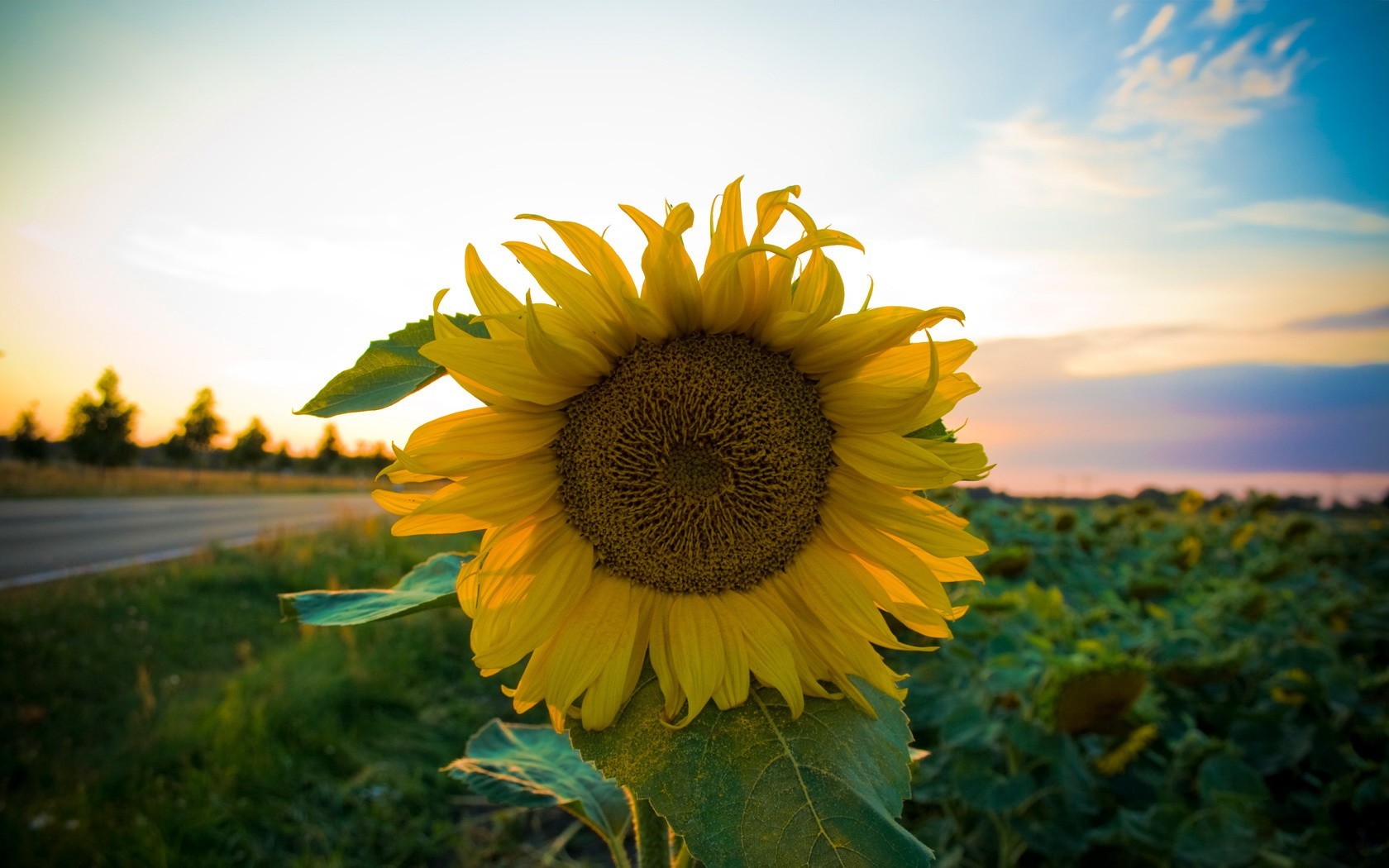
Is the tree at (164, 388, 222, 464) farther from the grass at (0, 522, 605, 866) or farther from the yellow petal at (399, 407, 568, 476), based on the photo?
the yellow petal at (399, 407, 568, 476)

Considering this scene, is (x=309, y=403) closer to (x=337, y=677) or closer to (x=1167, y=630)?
(x=1167, y=630)

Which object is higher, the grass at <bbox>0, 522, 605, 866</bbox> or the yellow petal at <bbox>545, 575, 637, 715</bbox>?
the yellow petal at <bbox>545, 575, 637, 715</bbox>

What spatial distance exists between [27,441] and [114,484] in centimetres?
1416

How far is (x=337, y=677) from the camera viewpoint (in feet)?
19.2

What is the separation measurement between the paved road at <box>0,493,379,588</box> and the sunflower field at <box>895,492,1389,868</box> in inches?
437

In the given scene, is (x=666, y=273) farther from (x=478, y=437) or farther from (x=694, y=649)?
(x=694, y=649)

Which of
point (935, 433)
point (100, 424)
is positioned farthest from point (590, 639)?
point (100, 424)

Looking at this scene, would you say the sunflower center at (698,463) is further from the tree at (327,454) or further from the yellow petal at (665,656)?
the tree at (327,454)

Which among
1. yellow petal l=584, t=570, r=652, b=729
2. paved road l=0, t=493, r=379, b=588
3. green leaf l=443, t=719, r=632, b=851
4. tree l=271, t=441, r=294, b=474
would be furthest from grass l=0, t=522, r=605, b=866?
tree l=271, t=441, r=294, b=474

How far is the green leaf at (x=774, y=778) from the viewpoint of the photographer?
0.91m

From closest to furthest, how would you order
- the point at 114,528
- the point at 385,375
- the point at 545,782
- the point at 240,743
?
the point at 385,375, the point at 545,782, the point at 240,743, the point at 114,528

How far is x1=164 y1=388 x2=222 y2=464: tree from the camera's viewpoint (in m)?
44.8

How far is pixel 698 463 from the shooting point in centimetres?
120

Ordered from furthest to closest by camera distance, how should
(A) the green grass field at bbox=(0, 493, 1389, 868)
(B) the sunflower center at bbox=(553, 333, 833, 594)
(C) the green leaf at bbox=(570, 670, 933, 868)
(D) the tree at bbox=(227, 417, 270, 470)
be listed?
(D) the tree at bbox=(227, 417, 270, 470)
(A) the green grass field at bbox=(0, 493, 1389, 868)
(B) the sunflower center at bbox=(553, 333, 833, 594)
(C) the green leaf at bbox=(570, 670, 933, 868)
